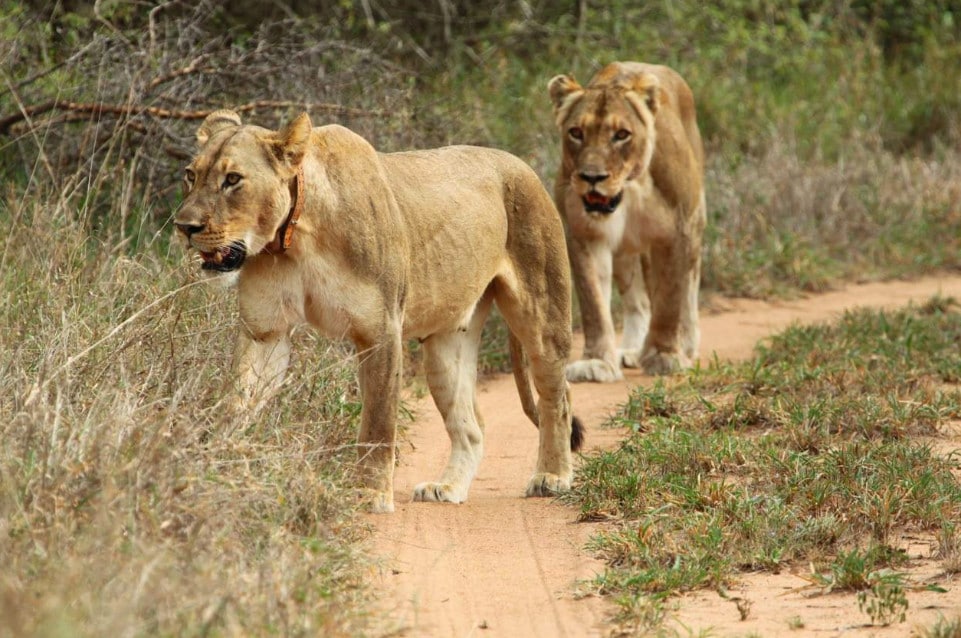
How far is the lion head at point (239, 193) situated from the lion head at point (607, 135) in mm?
3440

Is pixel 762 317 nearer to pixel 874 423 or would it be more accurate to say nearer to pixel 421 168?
pixel 874 423

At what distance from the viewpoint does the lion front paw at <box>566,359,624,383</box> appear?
823 centimetres

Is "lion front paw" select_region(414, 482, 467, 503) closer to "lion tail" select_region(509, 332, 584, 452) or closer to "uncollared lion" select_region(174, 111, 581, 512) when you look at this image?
"uncollared lion" select_region(174, 111, 581, 512)

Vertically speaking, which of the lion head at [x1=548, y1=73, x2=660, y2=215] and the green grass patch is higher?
the lion head at [x1=548, y1=73, x2=660, y2=215]

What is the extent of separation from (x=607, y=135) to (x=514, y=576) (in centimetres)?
404

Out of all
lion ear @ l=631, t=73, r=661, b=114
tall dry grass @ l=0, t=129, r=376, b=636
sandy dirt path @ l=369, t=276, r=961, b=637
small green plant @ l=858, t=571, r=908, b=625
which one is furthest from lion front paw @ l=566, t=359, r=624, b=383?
small green plant @ l=858, t=571, r=908, b=625

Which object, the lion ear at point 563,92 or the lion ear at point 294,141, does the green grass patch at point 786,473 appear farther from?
the lion ear at point 563,92

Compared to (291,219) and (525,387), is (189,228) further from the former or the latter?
(525,387)

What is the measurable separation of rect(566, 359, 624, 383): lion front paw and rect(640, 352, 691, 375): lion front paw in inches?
9.3

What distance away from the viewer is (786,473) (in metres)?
5.47

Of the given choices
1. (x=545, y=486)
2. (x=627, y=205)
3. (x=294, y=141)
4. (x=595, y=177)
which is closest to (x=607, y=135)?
(x=595, y=177)

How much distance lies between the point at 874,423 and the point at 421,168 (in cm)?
214

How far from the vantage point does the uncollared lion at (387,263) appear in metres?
4.86

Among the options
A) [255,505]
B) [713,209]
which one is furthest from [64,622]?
[713,209]
